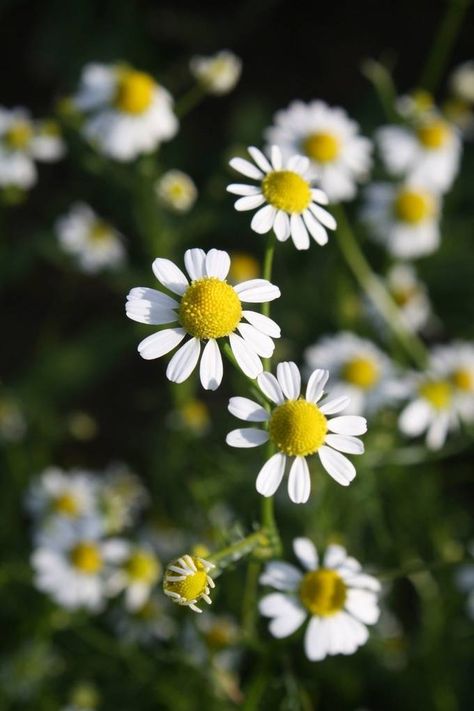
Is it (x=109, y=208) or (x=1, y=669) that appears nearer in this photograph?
(x=1, y=669)

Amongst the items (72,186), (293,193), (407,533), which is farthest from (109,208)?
(293,193)

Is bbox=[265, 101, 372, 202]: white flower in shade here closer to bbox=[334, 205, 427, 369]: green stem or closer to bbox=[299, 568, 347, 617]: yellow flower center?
bbox=[334, 205, 427, 369]: green stem

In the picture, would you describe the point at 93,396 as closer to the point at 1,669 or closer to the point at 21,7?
the point at 1,669

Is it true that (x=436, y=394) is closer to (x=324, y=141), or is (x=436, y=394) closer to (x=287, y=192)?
(x=324, y=141)

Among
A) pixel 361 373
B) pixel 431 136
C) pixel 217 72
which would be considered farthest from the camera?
pixel 431 136

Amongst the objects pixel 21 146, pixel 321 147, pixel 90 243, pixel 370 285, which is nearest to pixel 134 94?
pixel 21 146

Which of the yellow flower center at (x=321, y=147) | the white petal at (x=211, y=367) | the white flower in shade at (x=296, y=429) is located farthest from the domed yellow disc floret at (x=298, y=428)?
the yellow flower center at (x=321, y=147)

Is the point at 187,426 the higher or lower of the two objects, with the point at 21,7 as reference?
lower
